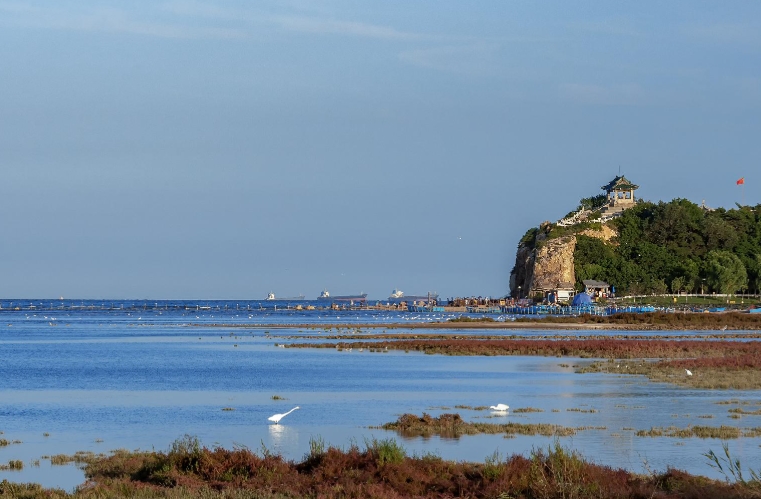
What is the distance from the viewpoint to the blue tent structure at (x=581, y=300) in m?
152

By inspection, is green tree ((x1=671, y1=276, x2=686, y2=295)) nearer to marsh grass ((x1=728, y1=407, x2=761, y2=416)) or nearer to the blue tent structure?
the blue tent structure

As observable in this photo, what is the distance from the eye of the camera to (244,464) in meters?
20.6

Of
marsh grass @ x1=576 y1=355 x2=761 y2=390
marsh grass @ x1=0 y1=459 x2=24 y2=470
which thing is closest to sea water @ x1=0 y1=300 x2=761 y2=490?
marsh grass @ x1=0 y1=459 x2=24 y2=470

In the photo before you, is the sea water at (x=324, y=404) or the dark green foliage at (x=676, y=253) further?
the dark green foliage at (x=676, y=253)

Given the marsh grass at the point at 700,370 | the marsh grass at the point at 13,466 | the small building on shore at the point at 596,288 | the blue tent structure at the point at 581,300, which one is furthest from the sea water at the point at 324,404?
the small building on shore at the point at 596,288

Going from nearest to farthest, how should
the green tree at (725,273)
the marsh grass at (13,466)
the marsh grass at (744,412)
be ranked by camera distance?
1. the marsh grass at (13,466)
2. the marsh grass at (744,412)
3. the green tree at (725,273)

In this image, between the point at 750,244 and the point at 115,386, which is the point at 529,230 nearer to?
the point at 750,244

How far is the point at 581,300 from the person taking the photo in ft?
501

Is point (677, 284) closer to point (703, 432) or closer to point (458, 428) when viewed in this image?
point (703, 432)

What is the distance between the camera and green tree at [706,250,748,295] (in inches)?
6334

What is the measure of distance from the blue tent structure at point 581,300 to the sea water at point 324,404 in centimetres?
8864

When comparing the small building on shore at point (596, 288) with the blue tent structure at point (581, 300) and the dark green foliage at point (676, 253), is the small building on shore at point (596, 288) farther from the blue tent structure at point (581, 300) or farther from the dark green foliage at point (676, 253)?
the blue tent structure at point (581, 300)

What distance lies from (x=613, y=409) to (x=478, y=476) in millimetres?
15669

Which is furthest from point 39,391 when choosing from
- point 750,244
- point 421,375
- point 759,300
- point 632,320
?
point 750,244
